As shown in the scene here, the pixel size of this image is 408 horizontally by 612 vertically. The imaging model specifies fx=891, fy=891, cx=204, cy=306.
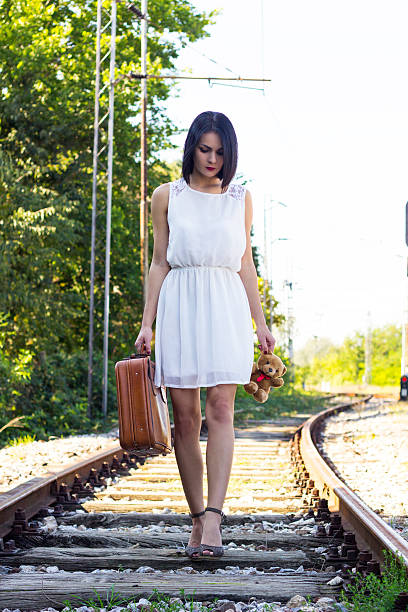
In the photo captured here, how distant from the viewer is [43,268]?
18.0 meters

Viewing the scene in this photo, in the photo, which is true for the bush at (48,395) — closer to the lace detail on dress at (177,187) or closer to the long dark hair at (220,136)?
the lace detail on dress at (177,187)

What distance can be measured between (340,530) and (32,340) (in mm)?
13865

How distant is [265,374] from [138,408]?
794mm

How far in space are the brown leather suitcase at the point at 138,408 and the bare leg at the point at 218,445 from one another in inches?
8.5

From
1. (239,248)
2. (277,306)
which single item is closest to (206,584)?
(239,248)

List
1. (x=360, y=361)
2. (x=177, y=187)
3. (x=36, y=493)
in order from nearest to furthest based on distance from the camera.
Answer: (x=177, y=187) < (x=36, y=493) < (x=360, y=361)

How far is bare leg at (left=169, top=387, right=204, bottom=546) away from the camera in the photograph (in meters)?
3.86

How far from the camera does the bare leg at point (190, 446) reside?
386cm

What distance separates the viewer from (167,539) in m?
4.30

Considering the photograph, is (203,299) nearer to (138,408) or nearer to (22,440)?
(138,408)

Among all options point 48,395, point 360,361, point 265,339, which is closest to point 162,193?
point 265,339

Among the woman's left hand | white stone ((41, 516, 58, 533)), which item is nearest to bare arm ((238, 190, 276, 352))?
the woman's left hand

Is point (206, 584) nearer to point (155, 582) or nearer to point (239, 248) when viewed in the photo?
point (155, 582)

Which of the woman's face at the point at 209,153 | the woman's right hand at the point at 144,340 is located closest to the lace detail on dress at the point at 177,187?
the woman's face at the point at 209,153
